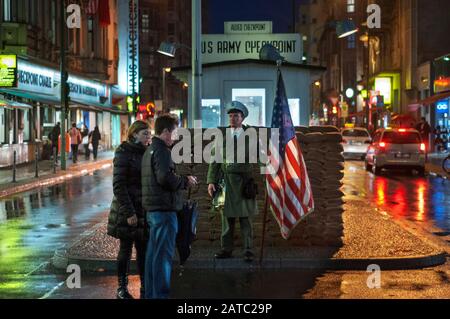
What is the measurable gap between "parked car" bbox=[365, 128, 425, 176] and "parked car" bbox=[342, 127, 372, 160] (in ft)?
36.3

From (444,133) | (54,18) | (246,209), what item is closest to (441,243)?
(246,209)

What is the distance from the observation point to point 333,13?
353 ft

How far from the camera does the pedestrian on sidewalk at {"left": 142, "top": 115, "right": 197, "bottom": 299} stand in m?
7.97

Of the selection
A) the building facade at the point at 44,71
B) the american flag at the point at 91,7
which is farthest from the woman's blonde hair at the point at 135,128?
the american flag at the point at 91,7

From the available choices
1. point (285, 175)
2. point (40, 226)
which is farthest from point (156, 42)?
point (285, 175)

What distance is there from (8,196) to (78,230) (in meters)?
8.37

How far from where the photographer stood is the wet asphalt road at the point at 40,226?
10133 mm

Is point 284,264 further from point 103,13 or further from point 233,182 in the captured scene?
point 103,13

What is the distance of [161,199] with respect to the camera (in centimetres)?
798

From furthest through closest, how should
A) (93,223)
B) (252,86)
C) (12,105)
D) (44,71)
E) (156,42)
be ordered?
(156,42), (44,71), (12,105), (252,86), (93,223)

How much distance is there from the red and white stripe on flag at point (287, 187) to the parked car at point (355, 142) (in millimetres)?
31006

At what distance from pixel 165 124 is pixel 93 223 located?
327 inches

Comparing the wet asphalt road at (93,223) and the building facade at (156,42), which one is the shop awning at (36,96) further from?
the building facade at (156,42)
